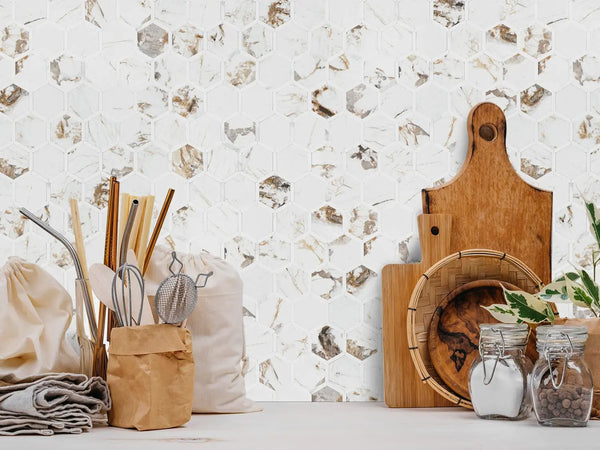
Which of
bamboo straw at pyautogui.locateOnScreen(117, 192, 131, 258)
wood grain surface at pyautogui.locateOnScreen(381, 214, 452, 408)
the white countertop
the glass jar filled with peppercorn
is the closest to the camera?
the white countertop

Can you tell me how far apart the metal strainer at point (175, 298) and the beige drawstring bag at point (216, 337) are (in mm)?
133

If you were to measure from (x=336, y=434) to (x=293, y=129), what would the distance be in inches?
24.3

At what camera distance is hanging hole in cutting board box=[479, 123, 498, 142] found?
54.7 inches

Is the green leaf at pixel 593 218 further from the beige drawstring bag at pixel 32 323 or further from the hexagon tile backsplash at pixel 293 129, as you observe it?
the beige drawstring bag at pixel 32 323

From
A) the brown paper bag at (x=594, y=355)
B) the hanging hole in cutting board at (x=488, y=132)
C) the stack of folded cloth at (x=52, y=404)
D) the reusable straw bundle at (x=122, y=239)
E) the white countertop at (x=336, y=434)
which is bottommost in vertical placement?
the white countertop at (x=336, y=434)

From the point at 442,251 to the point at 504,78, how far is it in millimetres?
385

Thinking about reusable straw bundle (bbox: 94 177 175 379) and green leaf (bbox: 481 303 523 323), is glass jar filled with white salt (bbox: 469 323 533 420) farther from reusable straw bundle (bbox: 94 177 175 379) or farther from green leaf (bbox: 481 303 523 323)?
reusable straw bundle (bbox: 94 177 175 379)

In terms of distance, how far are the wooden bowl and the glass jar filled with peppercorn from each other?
0.63ft

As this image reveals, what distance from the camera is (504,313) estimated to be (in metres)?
1.16

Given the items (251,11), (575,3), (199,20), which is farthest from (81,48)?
(575,3)

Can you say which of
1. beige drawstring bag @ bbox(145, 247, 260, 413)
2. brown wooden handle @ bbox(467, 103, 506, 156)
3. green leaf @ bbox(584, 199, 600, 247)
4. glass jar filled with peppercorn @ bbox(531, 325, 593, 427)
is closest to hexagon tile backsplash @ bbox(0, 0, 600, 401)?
brown wooden handle @ bbox(467, 103, 506, 156)

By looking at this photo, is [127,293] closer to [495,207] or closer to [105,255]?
[105,255]

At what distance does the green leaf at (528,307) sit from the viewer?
116 centimetres

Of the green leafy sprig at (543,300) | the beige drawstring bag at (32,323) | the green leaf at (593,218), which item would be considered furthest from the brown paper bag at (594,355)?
the beige drawstring bag at (32,323)
